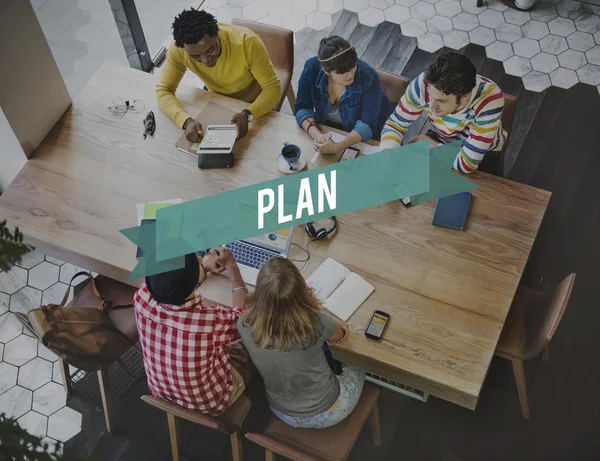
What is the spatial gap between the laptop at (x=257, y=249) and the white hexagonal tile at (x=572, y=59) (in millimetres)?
2684

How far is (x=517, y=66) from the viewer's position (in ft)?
14.0

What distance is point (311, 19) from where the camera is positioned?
15.1ft

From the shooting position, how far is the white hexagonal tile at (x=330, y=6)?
4.65 metres

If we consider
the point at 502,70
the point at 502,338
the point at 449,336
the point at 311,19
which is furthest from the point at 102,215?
the point at 502,70

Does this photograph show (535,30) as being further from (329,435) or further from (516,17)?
(329,435)

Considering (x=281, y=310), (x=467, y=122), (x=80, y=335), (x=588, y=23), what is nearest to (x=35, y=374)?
(x=80, y=335)

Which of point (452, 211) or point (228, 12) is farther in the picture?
point (228, 12)

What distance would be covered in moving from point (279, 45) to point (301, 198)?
1.15 meters

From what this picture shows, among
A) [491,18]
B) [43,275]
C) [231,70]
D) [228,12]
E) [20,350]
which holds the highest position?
[231,70]

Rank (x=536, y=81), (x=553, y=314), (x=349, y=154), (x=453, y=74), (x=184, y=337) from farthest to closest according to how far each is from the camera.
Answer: (x=536, y=81) < (x=349, y=154) < (x=453, y=74) < (x=553, y=314) < (x=184, y=337)

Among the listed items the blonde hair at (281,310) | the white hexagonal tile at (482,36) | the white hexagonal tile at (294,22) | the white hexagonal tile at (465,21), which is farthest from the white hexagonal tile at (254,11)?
the blonde hair at (281,310)

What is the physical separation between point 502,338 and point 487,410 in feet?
1.68

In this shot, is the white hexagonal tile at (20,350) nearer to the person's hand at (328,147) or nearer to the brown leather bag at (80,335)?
the brown leather bag at (80,335)

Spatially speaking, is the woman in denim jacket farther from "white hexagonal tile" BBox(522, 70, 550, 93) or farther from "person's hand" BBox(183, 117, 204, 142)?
"white hexagonal tile" BBox(522, 70, 550, 93)
